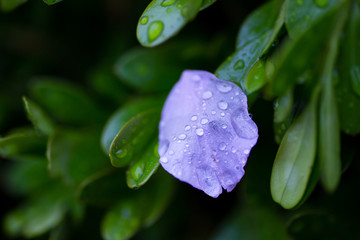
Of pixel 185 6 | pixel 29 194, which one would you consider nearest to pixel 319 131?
pixel 185 6

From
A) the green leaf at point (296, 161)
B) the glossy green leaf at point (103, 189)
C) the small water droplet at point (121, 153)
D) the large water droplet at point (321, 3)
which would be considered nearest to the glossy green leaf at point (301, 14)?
the large water droplet at point (321, 3)

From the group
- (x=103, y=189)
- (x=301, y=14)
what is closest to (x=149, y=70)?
(x=103, y=189)

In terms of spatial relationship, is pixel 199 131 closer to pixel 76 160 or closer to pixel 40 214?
pixel 76 160

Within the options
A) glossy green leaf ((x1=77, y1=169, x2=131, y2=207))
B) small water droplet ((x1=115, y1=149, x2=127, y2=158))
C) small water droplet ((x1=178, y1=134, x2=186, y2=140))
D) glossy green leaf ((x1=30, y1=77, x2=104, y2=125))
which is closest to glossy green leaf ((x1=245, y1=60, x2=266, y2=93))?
small water droplet ((x1=178, y1=134, x2=186, y2=140))

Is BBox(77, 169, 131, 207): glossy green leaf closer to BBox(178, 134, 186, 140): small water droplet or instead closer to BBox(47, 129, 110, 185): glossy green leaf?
BBox(47, 129, 110, 185): glossy green leaf

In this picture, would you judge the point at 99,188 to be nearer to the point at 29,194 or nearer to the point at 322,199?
the point at 29,194

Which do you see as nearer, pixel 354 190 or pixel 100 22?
pixel 354 190

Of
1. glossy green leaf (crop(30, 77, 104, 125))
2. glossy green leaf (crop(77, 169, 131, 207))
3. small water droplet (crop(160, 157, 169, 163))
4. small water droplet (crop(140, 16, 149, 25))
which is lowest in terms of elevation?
glossy green leaf (crop(77, 169, 131, 207))
